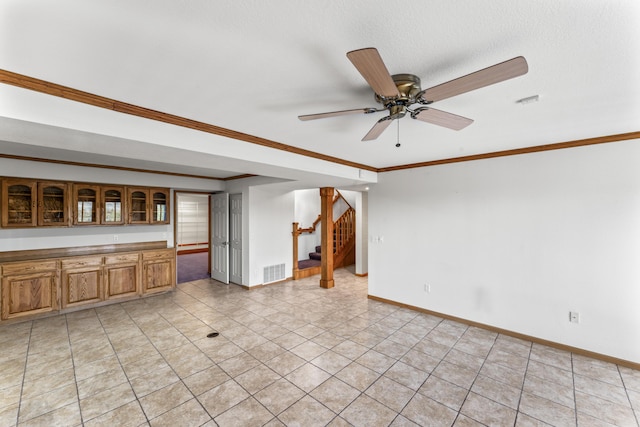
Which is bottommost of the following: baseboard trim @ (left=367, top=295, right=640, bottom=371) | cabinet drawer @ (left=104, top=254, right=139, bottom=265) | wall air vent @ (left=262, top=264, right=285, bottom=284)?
baseboard trim @ (left=367, top=295, right=640, bottom=371)

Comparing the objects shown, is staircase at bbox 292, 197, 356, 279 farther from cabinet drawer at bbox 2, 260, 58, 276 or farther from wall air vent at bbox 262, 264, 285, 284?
cabinet drawer at bbox 2, 260, 58, 276

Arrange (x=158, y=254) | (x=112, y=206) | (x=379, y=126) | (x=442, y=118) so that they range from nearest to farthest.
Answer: (x=442, y=118) < (x=379, y=126) < (x=112, y=206) < (x=158, y=254)

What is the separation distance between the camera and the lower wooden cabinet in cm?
383

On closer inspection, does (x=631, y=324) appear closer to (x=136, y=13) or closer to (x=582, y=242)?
(x=582, y=242)

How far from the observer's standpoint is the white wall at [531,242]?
9.55 feet

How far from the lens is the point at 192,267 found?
25.6 feet

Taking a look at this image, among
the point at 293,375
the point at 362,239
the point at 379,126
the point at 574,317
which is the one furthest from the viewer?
the point at 362,239

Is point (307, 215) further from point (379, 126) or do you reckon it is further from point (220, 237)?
point (379, 126)

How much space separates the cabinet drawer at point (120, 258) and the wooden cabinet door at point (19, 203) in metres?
1.07

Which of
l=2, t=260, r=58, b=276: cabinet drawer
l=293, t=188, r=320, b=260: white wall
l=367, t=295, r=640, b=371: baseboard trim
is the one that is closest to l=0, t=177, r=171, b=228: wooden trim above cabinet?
l=2, t=260, r=58, b=276: cabinet drawer

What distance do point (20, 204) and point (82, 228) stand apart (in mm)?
838

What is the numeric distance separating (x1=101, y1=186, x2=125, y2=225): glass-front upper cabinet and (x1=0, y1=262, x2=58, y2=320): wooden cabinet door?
108 cm

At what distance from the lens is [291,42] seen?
136cm

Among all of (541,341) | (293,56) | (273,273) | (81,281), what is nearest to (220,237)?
(273,273)
